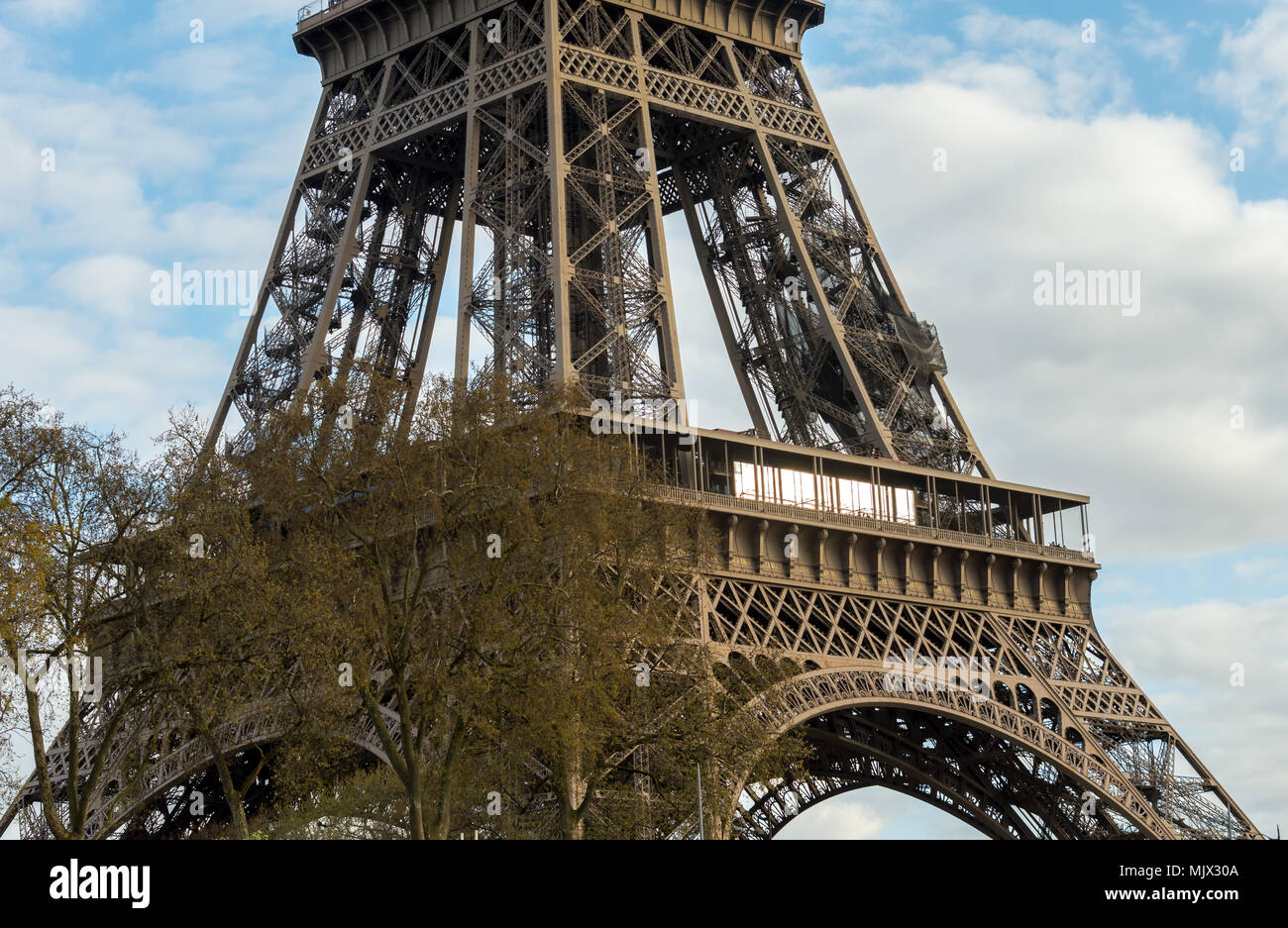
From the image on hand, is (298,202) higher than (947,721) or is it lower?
higher

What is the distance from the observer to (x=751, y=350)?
183ft

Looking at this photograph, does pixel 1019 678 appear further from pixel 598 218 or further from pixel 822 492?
pixel 598 218

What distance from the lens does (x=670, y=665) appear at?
3566 cm

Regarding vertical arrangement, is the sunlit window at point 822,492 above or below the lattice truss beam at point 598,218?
below

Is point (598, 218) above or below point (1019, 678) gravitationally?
above

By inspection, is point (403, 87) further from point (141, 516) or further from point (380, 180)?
point (141, 516)

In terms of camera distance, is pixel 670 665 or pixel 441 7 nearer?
pixel 670 665

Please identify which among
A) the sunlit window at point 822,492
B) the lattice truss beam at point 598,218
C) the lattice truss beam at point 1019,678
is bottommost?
the lattice truss beam at point 1019,678

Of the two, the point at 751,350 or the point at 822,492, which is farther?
the point at 751,350

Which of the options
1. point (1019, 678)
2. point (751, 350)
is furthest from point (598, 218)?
point (1019, 678)

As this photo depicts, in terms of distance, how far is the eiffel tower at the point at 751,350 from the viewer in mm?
45906

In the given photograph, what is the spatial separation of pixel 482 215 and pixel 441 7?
889 centimetres
